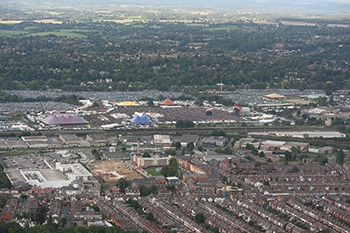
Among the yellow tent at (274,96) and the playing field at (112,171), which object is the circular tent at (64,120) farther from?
the yellow tent at (274,96)

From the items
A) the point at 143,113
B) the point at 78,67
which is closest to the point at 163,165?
the point at 143,113

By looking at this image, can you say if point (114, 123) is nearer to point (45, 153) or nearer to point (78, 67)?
point (45, 153)

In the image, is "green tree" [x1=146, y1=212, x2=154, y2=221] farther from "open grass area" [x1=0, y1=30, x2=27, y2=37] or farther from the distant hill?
the distant hill

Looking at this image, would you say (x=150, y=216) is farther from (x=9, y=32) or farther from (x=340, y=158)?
(x=9, y=32)

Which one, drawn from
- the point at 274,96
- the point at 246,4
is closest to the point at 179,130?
the point at 274,96

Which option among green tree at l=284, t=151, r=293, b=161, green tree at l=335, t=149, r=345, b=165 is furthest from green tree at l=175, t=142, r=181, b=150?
green tree at l=335, t=149, r=345, b=165

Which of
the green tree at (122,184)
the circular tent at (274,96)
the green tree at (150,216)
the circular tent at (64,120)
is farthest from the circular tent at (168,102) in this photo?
the green tree at (150,216)
